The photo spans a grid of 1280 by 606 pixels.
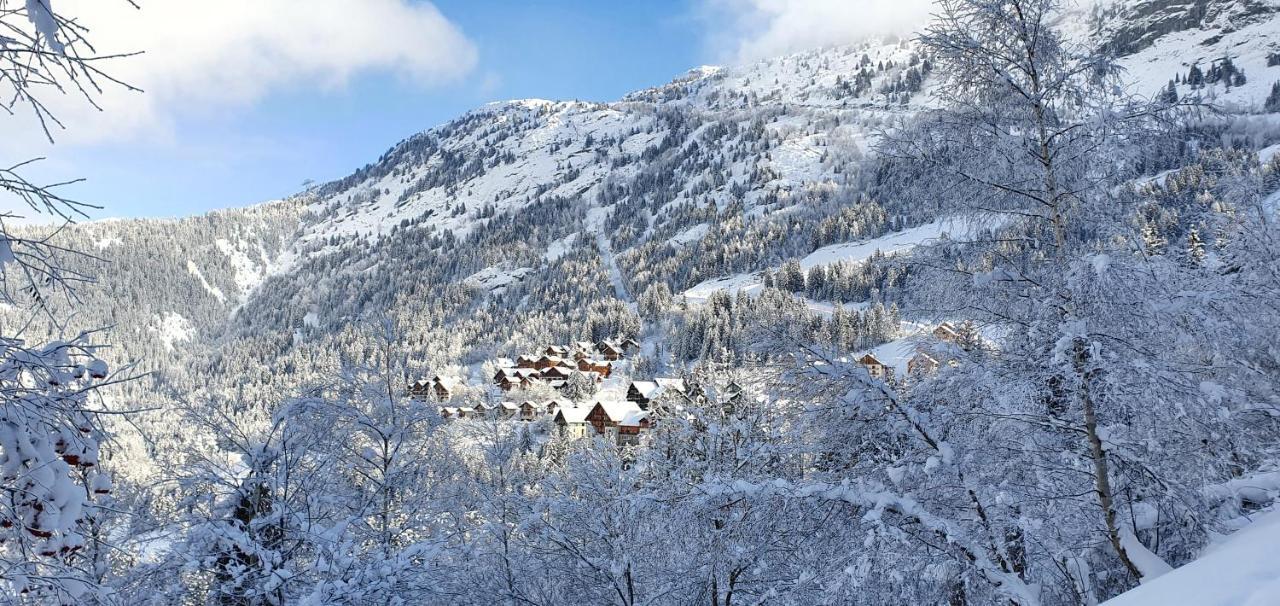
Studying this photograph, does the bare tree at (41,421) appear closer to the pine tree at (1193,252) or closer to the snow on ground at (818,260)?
the pine tree at (1193,252)

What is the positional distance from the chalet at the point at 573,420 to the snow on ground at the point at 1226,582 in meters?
52.4

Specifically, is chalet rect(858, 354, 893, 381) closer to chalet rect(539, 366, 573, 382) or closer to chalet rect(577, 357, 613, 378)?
chalet rect(577, 357, 613, 378)

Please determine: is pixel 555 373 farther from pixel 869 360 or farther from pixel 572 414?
pixel 869 360

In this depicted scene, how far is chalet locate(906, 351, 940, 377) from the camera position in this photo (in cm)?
646

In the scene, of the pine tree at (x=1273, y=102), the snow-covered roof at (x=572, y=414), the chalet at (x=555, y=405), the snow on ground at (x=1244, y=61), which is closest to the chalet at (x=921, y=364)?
the snow-covered roof at (x=572, y=414)

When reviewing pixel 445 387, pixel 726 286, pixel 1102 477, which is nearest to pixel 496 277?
pixel 726 286

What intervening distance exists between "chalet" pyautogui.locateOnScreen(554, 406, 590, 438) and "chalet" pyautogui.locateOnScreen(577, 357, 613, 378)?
2876cm

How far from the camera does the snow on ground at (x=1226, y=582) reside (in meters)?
2.52

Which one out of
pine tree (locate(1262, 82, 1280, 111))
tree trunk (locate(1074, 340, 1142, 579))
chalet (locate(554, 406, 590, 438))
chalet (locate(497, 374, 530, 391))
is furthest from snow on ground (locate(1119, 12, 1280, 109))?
tree trunk (locate(1074, 340, 1142, 579))

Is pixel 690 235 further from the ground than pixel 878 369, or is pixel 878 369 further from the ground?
pixel 690 235

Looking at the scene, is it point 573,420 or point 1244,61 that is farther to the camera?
point 1244,61

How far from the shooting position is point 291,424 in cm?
1009

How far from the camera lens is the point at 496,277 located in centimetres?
16688

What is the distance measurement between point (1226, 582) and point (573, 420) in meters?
58.7
